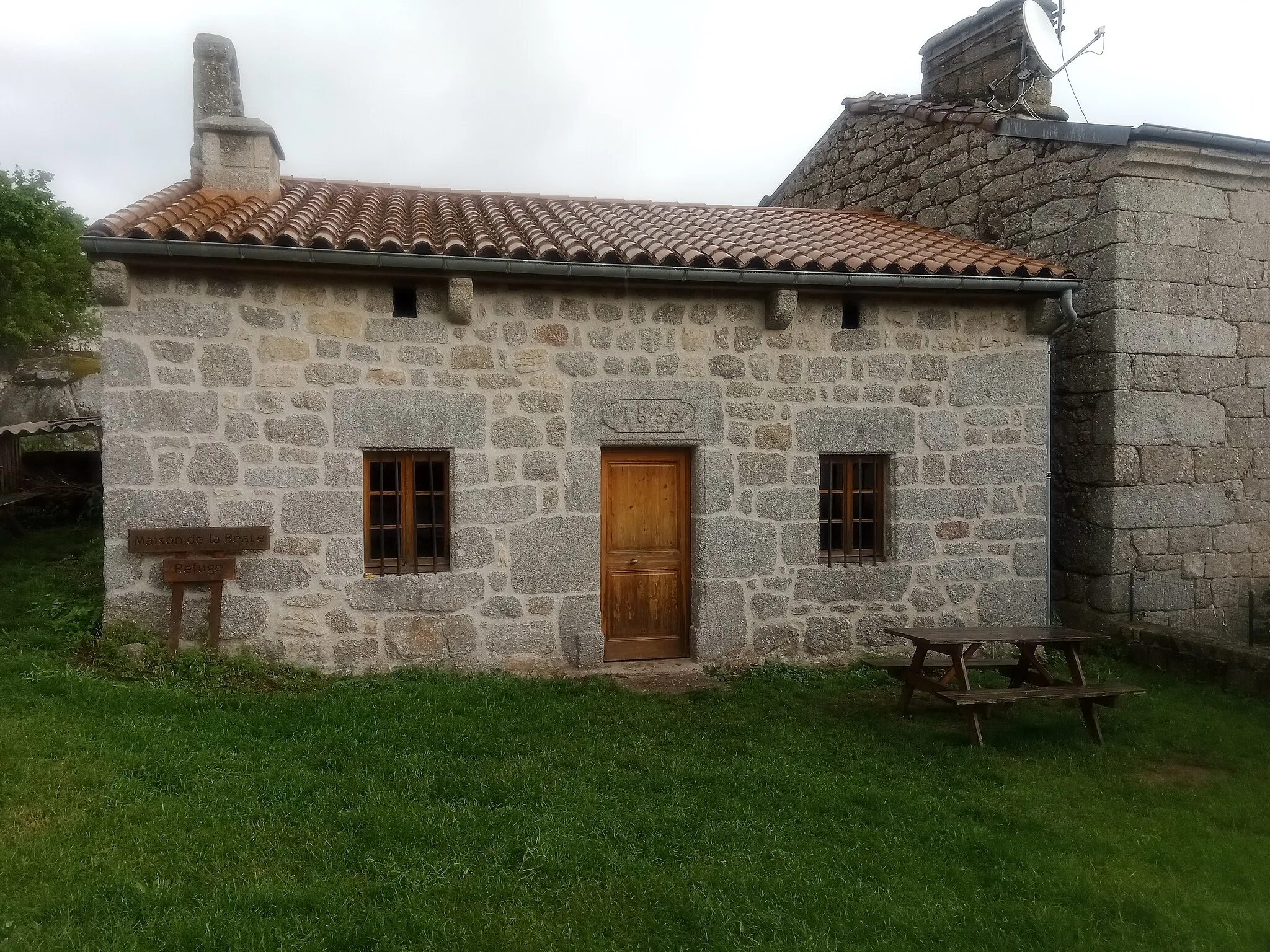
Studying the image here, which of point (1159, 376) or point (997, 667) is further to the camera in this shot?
point (1159, 376)

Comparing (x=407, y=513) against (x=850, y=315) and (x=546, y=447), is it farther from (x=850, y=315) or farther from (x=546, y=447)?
(x=850, y=315)

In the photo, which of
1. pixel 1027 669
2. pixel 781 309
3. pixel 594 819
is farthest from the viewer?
pixel 781 309

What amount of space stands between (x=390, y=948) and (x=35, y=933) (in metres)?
1.20

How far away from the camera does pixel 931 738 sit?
5.05 metres

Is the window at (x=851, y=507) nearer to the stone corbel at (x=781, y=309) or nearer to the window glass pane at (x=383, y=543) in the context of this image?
the stone corbel at (x=781, y=309)

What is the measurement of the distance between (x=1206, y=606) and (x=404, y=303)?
7.39 m

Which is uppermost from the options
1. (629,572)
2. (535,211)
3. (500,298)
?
(535,211)

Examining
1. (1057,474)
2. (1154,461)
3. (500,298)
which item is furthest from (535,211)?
(1154,461)

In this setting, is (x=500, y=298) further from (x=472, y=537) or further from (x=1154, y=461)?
(x=1154, y=461)

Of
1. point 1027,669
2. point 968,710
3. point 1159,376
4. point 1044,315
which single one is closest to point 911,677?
point 968,710

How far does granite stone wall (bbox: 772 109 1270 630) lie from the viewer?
7.15 metres

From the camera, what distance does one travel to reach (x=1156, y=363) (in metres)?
7.22

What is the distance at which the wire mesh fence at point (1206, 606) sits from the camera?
7.24 m

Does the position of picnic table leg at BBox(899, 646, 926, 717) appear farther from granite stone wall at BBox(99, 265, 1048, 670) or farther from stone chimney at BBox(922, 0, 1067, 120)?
stone chimney at BBox(922, 0, 1067, 120)
